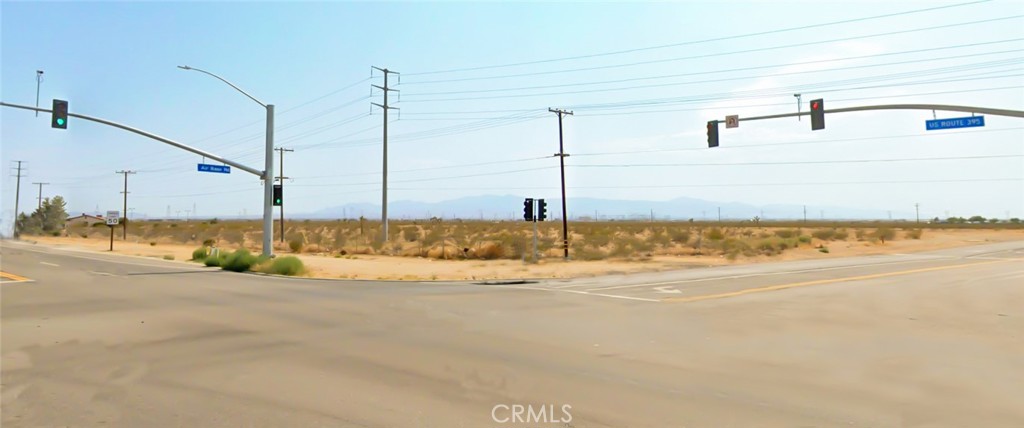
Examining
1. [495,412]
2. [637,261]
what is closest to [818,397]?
[495,412]

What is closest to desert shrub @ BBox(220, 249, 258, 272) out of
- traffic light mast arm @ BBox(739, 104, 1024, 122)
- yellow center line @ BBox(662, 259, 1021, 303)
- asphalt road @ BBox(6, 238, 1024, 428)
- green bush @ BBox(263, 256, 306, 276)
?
green bush @ BBox(263, 256, 306, 276)

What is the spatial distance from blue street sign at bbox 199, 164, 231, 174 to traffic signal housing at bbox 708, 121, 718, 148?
2268 centimetres

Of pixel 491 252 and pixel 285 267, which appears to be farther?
pixel 491 252

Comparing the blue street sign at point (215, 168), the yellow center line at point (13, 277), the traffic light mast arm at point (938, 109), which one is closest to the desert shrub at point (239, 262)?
the blue street sign at point (215, 168)

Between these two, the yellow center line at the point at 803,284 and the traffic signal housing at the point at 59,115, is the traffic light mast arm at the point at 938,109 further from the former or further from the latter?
the traffic signal housing at the point at 59,115

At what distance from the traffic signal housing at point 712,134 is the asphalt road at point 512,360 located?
1072cm

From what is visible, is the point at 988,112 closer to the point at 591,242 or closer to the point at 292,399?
the point at 292,399

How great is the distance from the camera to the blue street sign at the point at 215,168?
30297mm

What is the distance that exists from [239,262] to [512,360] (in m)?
22.4

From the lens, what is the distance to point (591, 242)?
50188 mm

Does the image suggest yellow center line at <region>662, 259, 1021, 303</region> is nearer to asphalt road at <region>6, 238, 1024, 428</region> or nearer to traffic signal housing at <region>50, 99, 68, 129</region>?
asphalt road at <region>6, 238, 1024, 428</region>

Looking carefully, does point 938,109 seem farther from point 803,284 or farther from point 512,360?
point 512,360

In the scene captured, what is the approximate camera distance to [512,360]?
8.21 metres

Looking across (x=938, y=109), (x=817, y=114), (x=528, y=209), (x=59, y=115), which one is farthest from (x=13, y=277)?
(x=938, y=109)
